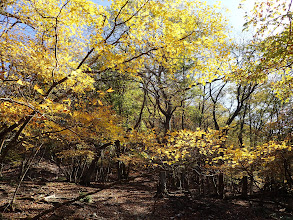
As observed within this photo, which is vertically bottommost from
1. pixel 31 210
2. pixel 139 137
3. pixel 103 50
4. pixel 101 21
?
pixel 31 210

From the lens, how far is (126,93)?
12.7m

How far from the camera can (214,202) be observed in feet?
35.7

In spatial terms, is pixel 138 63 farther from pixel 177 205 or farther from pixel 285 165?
pixel 177 205

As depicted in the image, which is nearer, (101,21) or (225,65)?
(101,21)

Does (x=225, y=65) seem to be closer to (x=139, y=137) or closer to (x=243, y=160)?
(x=243, y=160)

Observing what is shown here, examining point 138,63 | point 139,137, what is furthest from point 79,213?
point 138,63

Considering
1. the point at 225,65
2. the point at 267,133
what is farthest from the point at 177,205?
the point at 225,65

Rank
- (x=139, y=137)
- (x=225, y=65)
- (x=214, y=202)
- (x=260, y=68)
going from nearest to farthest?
(x=260, y=68) < (x=225, y=65) < (x=139, y=137) < (x=214, y=202)

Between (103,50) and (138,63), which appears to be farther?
(138,63)

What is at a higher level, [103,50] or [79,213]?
[103,50]

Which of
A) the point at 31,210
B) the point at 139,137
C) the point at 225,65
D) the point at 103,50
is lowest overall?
the point at 31,210

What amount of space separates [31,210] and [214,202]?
986cm

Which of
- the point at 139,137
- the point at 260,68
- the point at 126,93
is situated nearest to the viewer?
the point at 260,68

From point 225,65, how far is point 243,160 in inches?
173
